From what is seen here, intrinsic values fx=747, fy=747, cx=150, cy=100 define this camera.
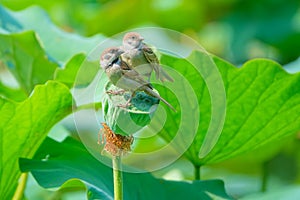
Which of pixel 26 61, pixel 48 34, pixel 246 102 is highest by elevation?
pixel 48 34

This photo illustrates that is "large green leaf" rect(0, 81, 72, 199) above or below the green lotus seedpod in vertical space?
above

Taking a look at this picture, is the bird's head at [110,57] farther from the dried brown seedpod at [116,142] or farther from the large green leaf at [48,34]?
the large green leaf at [48,34]

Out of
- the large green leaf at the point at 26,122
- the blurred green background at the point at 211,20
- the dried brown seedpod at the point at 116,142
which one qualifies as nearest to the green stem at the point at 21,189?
the large green leaf at the point at 26,122

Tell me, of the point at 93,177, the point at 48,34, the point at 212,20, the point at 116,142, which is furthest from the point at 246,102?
the point at 212,20

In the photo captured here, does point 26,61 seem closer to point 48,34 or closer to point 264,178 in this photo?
point 48,34

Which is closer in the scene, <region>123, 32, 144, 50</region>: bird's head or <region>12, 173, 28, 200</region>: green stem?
<region>123, 32, 144, 50</region>: bird's head

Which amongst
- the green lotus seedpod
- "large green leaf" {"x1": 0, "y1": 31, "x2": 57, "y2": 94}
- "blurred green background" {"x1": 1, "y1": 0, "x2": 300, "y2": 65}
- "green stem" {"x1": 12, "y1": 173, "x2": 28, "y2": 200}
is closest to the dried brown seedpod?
the green lotus seedpod

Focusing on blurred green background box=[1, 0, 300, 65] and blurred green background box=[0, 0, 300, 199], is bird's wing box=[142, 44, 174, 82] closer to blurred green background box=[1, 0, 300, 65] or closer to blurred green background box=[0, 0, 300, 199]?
blurred green background box=[0, 0, 300, 199]

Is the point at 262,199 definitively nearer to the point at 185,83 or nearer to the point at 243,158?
the point at 185,83
